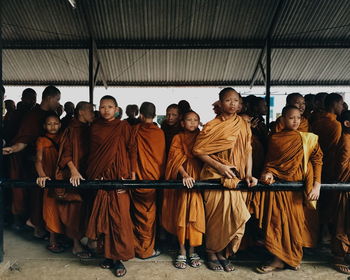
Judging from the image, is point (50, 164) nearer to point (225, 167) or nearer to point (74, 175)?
point (74, 175)

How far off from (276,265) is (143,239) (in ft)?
4.35

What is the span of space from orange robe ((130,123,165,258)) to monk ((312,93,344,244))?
1.75m

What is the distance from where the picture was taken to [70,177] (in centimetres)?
289

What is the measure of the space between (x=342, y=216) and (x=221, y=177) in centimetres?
128

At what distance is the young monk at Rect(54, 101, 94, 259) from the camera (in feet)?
9.42

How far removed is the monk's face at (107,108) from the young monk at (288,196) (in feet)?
5.14

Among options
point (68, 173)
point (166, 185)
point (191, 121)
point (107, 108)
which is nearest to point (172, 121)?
point (191, 121)

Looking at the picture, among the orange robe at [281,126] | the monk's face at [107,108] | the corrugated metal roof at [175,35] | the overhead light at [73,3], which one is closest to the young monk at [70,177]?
the monk's face at [107,108]

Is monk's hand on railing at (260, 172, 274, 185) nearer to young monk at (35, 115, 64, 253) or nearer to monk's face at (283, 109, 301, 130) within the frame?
monk's face at (283, 109, 301, 130)

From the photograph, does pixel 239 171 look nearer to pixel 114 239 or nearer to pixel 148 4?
A: pixel 114 239

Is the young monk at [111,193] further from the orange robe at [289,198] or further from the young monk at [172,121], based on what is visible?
the orange robe at [289,198]

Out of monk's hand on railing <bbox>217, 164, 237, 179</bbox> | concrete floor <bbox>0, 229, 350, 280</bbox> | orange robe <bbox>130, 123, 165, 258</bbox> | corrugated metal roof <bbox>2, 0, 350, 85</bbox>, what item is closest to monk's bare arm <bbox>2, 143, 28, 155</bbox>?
concrete floor <bbox>0, 229, 350, 280</bbox>

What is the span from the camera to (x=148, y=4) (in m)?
5.80

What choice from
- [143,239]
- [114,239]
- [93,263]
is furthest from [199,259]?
[93,263]
